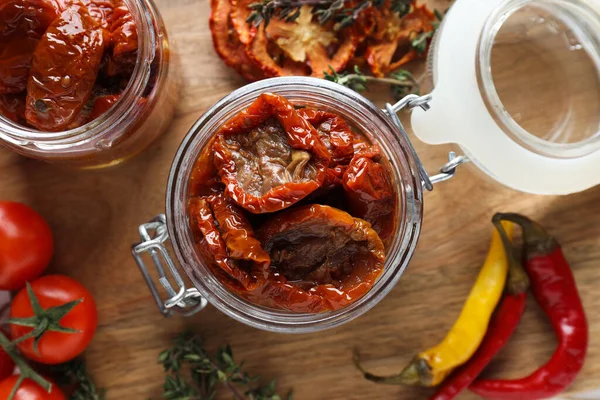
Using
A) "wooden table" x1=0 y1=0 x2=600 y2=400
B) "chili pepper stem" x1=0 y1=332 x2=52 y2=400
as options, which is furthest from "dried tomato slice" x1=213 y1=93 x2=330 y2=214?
"chili pepper stem" x1=0 y1=332 x2=52 y2=400

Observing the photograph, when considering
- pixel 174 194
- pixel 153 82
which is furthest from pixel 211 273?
pixel 153 82

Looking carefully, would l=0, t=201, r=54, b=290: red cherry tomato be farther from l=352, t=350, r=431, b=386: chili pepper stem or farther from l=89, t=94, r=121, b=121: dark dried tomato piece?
l=352, t=350, r=431, b=386: chili pepper stem

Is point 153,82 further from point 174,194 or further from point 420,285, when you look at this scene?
point 420,285

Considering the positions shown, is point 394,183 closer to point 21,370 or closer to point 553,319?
point 553,319

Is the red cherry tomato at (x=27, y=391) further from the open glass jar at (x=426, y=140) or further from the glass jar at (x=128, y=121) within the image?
the glass jar at (x=128, y=121)

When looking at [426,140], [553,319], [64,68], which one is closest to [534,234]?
[553,319]
